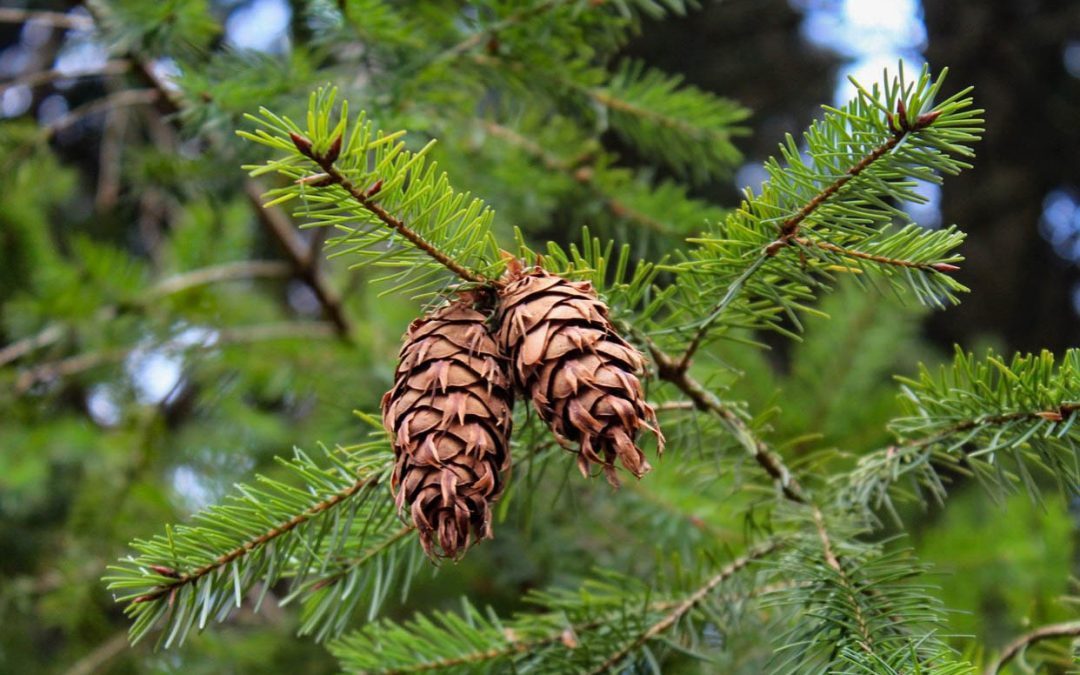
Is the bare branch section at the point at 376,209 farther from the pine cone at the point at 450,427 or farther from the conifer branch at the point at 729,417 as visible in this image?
the conifer branch at the point at 729,417

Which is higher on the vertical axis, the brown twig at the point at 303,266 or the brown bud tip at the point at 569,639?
the brown bud tip at the point at 569,639

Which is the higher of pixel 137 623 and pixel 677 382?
pixel 677 382

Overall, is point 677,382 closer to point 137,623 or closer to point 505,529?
point 137,623

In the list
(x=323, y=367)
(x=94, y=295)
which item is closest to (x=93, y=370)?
(x=94, y=295)

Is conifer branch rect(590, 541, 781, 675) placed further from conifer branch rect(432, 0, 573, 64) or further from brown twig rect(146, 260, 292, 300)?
brown twig rect(146, 260, 292, 300)

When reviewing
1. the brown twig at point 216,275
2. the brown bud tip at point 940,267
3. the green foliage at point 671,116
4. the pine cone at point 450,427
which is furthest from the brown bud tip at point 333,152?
the brown twig at point 216,275

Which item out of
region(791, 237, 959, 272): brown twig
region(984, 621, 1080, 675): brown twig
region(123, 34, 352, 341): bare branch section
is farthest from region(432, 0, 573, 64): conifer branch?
region(984, 621, 1080, 675): brown twig

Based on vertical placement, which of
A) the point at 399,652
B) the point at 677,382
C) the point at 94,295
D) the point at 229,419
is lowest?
the point at 229,419
